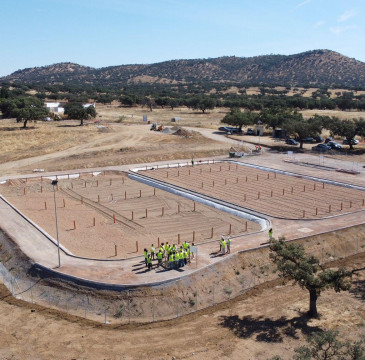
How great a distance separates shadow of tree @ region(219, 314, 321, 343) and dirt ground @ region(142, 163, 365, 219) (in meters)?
14.1

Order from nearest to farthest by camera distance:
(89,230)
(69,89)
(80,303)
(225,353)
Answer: (225,353) < (80,303) < (89,230) < (69,89)

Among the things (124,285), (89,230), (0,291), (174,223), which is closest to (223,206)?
(174,223)

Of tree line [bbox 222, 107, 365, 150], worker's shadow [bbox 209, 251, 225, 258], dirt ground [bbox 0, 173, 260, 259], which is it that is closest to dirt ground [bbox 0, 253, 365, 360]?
worker's shadow [bbox 209, 251, 225, 258]

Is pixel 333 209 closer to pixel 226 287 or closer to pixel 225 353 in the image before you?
pixel 226 287

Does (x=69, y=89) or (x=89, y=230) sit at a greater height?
(x=69, y=89)

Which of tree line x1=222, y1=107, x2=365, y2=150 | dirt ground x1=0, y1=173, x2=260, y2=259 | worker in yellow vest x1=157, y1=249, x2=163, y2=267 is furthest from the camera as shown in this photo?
tree line x1=222, y1=107, x2=365, y2=150

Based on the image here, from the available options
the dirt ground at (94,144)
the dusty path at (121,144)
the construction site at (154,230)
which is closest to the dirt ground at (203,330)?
the construction site at (154,230)

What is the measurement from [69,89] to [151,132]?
316 ft

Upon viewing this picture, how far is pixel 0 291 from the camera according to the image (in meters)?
24.0

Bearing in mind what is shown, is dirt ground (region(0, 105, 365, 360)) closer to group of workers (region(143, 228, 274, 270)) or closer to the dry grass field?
group of workers (region(143, 228, 274, 270))

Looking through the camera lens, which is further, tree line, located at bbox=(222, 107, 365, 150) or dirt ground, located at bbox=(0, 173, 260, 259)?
tree line, located at bbox=(222, 107, 365, 150)

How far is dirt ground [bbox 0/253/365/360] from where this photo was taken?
60.8 ft

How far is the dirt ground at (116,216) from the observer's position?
29.7m

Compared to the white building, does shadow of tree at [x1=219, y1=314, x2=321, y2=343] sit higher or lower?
lower
